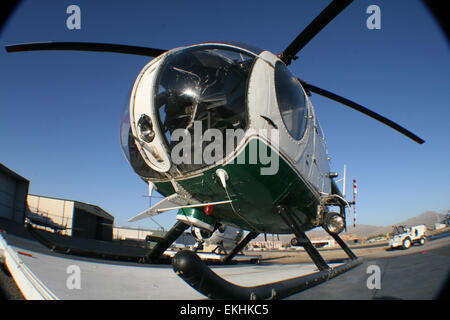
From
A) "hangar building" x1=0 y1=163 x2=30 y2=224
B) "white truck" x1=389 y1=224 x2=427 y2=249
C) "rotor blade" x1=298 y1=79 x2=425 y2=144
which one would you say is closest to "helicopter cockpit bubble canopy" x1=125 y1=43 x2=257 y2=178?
"rotor blade" x1=298 y1=79 x2=425 y2=144

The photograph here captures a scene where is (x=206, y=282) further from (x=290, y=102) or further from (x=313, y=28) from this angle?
(x=313, y=28)

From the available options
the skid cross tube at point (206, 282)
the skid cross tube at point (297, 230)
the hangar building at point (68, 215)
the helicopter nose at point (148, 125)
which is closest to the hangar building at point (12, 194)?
the hangar building at point (68, 215)

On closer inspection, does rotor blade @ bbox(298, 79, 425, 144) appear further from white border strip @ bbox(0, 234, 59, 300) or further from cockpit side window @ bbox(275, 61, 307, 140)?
white border strip @ bbox(0, 234, 59, 300)

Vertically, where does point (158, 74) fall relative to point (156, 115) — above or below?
above

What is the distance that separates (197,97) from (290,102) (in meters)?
1.56

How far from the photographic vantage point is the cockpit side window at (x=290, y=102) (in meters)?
3.60

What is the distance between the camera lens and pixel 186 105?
3.06m

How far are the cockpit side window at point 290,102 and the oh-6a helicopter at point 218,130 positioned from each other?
2 cm

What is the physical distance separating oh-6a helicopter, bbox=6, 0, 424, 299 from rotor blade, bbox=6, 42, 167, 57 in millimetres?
13

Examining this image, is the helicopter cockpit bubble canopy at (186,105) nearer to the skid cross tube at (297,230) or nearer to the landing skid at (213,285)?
the skid cross tube at (297,230)
